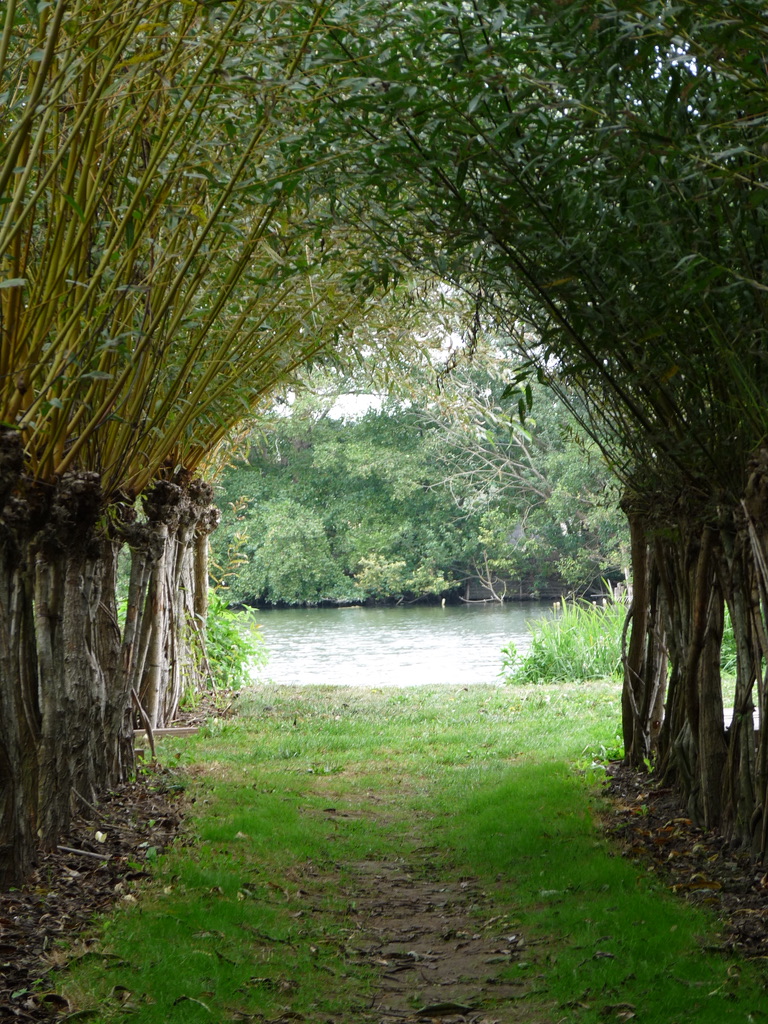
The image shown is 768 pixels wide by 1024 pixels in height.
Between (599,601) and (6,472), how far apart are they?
27738 millimetres

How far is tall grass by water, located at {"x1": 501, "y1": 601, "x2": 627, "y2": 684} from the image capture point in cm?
1131

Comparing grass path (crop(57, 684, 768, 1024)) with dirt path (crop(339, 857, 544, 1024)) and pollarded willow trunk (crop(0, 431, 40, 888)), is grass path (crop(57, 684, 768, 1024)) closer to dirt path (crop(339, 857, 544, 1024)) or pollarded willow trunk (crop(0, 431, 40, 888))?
dirt path (crop(339, 857, 544, 1024))

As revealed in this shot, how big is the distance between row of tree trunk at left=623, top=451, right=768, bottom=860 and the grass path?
1.62ft

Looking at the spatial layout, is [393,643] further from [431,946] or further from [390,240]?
[431,946]

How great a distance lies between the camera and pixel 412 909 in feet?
13.4

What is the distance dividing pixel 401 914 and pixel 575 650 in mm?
7811

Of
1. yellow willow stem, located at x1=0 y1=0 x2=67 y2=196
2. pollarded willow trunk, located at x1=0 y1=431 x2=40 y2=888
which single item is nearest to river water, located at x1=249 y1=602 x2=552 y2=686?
pollarded willow trunk, located at x1=0 y1=431 x2=40 y2=888

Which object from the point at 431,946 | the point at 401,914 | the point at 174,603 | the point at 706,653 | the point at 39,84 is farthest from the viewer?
the point at 174,603

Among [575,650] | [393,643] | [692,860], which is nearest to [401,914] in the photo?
[692,860]

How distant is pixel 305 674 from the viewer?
14000 mm

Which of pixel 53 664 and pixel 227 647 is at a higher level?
pixel 53 664

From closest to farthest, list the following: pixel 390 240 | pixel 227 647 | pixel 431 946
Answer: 1. pixel 431 946
2. pixel 390 240
3. pixel 227 647

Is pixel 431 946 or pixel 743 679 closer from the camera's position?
pixel 431 946

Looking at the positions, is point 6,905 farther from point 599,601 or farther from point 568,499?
point 599,601
